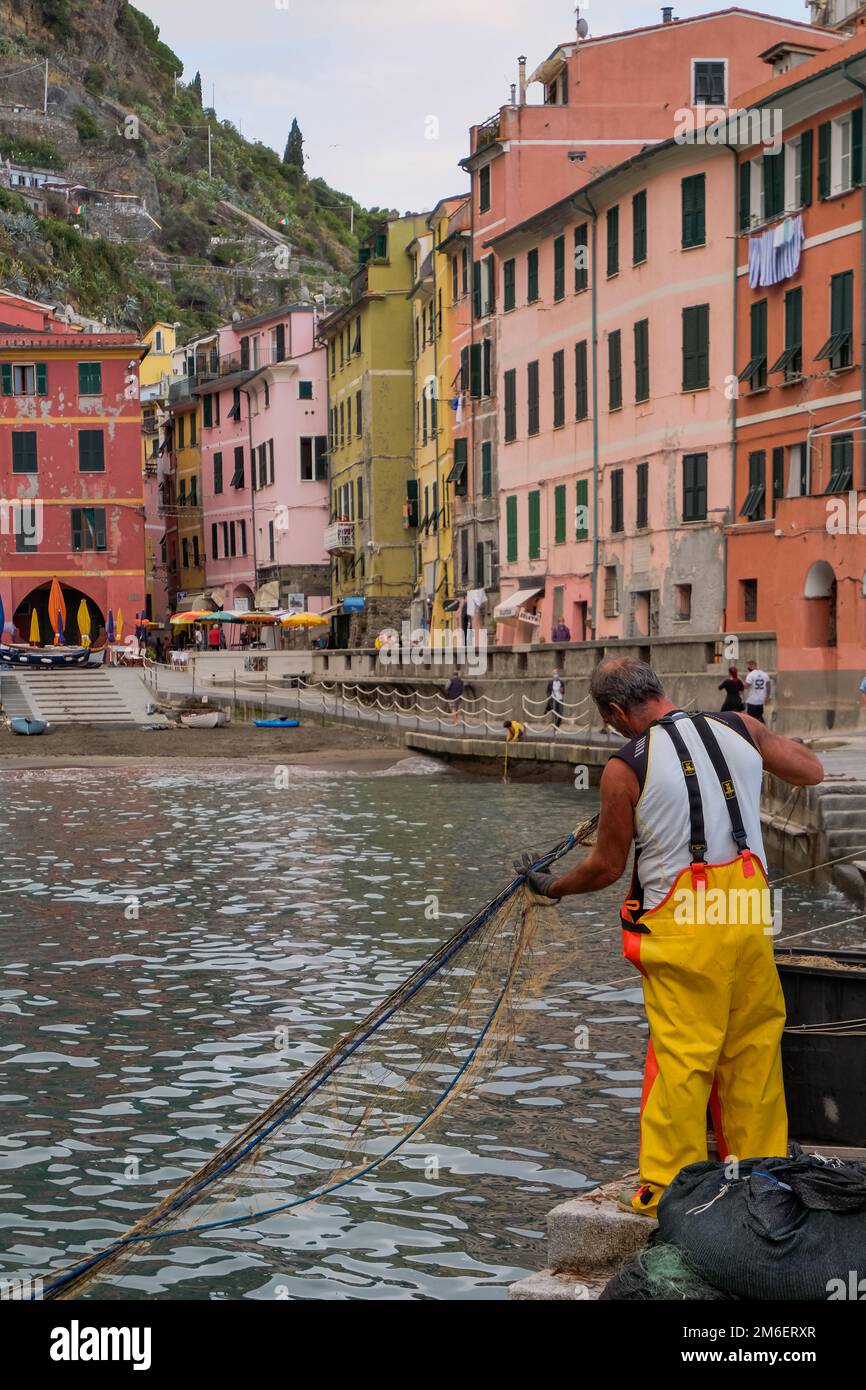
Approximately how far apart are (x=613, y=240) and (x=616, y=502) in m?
6.55

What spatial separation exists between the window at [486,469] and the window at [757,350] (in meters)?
15.8

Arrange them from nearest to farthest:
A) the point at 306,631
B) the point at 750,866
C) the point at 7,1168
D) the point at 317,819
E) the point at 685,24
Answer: the point at 750,866, the point at 7,1168, the point at 317,819, the point at 685,24, the point at 306,631

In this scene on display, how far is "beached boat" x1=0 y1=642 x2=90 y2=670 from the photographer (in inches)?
2329

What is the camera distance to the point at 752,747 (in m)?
6.14

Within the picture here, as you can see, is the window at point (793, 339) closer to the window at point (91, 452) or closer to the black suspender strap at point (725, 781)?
the black suspender strap at point (725, 781)

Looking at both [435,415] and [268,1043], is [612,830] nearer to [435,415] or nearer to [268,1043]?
[268,1043]

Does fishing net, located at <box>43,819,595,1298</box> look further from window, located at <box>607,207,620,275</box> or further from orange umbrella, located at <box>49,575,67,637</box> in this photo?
orange umbrella, located at <box>49,575,67,637</box>

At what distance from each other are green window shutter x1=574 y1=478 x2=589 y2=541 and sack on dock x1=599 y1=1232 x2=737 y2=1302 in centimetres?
4325

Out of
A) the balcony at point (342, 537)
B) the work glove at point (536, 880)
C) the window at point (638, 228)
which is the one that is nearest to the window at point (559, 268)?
the window at point (638, 228)

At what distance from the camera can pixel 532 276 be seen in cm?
5181

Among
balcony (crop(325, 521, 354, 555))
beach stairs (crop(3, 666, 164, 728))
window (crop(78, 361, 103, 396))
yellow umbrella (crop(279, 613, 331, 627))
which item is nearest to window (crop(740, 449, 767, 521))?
beach stairs (crop(3, 666, 164, 728))
